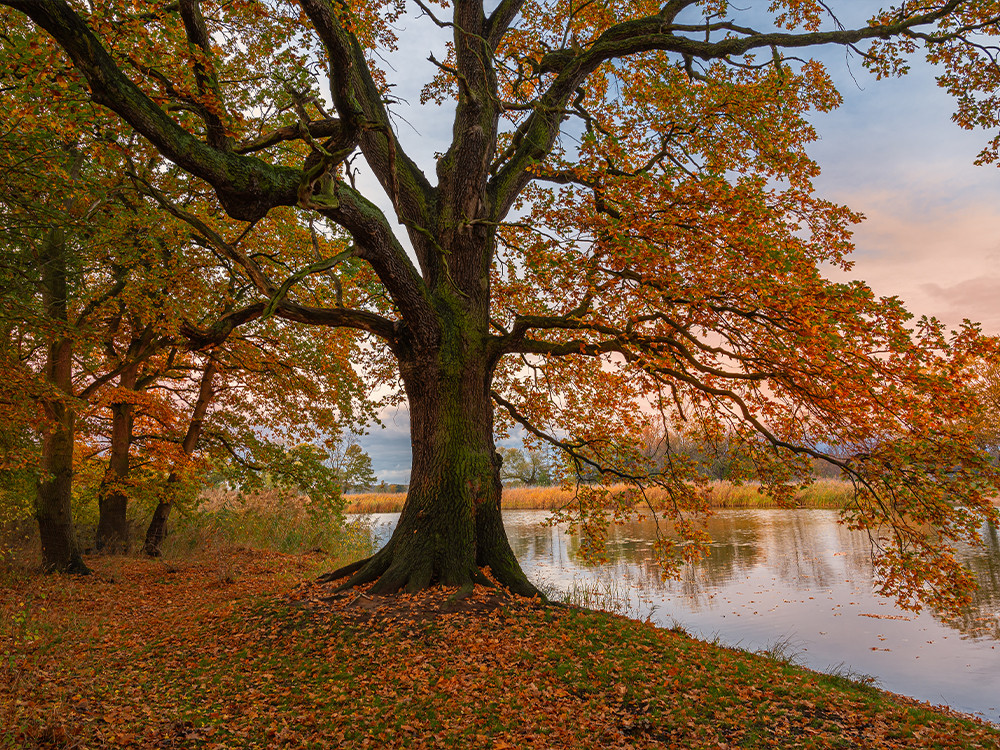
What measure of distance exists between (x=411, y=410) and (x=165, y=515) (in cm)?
971

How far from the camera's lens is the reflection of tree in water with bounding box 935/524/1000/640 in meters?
9.02

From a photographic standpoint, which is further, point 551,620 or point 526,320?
point 526,320

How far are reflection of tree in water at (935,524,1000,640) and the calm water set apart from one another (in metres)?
0.02

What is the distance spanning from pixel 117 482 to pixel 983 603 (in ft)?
56.3

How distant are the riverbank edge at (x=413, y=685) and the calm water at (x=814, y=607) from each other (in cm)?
175

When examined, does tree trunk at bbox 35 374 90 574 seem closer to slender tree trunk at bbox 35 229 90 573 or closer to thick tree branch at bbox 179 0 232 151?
slender tree trunk at bbox 35 229 90 573

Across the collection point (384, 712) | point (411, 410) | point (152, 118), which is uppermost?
point (152, 118)

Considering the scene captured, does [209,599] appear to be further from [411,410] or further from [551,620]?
[551,620]

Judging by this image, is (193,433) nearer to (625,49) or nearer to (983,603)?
(625,49)

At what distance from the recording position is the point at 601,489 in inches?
364

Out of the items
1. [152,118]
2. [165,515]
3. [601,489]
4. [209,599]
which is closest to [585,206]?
[601,489]

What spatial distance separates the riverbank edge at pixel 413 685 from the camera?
4488 millimetres

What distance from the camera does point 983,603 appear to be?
1012cm

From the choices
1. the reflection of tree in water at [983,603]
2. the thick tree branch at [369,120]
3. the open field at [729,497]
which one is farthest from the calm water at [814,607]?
the thick tree branch at [369,120]
